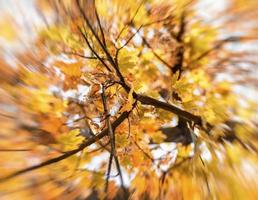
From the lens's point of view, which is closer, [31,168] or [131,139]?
[31,168]

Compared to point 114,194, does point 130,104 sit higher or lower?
higher

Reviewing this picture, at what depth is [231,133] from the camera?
5.45 feet

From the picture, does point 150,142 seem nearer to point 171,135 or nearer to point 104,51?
point 171,135

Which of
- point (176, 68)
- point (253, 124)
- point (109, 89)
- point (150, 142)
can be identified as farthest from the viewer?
point (176, 68)

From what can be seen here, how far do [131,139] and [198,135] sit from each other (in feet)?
1.20

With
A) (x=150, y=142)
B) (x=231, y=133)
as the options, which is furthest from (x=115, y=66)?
(x=150, y=142)

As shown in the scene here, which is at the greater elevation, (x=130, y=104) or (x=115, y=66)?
(x=115, y=66)

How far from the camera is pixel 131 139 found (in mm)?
1774

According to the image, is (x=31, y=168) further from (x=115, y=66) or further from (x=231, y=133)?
(x=231, y=133)


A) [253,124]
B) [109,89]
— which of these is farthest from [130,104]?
[253,124]

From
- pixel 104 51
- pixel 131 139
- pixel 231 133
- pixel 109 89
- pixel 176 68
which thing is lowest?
pixel 231 133

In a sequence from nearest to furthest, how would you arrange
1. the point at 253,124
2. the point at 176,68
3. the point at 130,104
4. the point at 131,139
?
the point at 130,104 < the point at 253,124 < the point at 131,139 < the point at 176,68

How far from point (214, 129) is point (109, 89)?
497 millimetres

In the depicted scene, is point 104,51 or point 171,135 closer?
point 104,51
